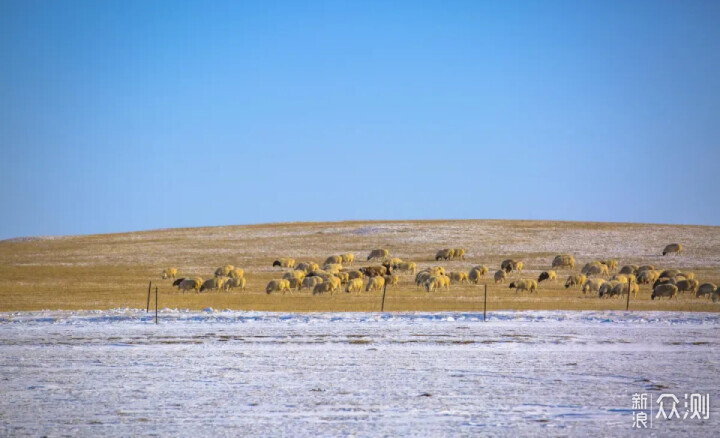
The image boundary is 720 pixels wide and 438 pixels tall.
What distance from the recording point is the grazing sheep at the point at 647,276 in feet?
130

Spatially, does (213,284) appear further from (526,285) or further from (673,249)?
(673,249)

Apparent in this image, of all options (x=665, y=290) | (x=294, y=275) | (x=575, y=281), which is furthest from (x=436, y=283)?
(x=665, y=290)

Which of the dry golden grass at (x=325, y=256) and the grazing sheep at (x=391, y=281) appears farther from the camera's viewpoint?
the grazing sheep at (x=391, y=281)

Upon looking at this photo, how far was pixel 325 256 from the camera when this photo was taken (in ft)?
186

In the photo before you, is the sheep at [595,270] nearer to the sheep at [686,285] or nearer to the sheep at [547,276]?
the sheep at [547,276]

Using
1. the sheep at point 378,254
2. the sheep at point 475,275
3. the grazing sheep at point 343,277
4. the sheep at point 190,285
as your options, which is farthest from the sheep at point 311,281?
the sheep at point 378,254

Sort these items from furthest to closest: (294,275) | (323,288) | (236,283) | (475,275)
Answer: (475,275)
(294,275)
(236,283)
(323,288)

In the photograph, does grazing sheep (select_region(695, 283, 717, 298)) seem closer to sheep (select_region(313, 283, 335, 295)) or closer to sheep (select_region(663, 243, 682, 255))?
sheep (select_region(313, 283, 335, 295))

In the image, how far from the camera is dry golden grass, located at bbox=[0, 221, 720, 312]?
31188mm

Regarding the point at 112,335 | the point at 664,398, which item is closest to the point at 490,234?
the point at 112,335

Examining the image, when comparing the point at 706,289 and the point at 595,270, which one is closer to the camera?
the point at 706,289

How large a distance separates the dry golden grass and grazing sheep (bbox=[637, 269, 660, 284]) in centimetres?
147

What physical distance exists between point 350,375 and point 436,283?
946 inches

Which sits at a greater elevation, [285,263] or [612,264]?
[612,264]
